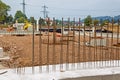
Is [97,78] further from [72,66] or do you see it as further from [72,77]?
[72,66]

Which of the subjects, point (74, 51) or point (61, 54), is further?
point (74, 51)

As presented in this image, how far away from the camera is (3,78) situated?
12.3 feet

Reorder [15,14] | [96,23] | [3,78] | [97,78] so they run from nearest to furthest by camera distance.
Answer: [3,78]
[97,78]
[96,23]
[15,14]

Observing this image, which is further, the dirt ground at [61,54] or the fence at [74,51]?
the dirt ground at [61,54]

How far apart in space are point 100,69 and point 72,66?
0.49 metres

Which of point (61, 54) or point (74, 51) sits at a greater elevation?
point (61, 54)

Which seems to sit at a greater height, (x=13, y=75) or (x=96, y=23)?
(x=96, y=23)

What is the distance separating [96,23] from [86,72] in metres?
1.46

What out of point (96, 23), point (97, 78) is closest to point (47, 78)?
point (97, 78)

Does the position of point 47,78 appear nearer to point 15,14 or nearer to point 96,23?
point 96,23

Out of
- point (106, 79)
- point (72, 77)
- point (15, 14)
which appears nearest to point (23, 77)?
point (72, 77)

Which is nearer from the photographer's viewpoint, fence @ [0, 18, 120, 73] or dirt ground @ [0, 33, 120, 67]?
fence @ [0, 18, 120, 73]

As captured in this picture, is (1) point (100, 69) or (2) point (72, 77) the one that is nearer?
(2) point (72, 77)

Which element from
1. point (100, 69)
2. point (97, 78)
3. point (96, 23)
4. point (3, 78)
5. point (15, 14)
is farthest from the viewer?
point (15, 14)
